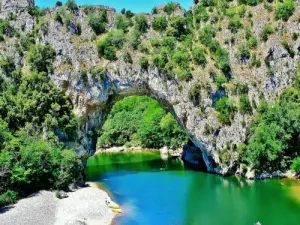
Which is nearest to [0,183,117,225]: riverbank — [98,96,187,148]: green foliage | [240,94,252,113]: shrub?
[240,94,252,113]: shrub

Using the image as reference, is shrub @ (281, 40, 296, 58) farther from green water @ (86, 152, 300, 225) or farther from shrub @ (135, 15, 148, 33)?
green water @ (86, 152, 300, 225)

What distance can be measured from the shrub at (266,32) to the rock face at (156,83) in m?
0.84

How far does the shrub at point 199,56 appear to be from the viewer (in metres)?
71.4

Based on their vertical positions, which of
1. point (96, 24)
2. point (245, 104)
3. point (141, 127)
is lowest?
point (141, 127)

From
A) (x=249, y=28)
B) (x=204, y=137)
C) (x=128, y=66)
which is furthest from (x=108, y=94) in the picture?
(x=249, y=28)

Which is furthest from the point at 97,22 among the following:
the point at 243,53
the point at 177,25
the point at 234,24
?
the point at 243,53

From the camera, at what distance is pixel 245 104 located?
68.0m

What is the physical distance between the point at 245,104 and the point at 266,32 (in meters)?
15.3

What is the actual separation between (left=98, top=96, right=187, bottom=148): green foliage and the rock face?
25.9 metres

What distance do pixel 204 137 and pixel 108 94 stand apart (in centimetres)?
1824

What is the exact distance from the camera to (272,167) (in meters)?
61.5

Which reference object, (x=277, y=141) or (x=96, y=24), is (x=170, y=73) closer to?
(x=96, y=24)

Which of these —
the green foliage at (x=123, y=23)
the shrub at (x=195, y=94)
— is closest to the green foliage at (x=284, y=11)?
the shrub at (x=195, y=94)

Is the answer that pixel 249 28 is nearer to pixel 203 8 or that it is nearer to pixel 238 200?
pixel 203 8
